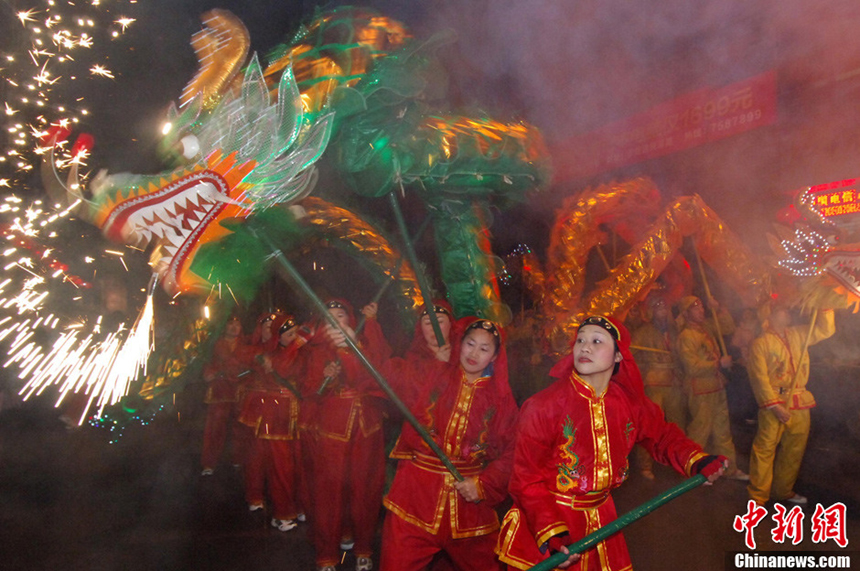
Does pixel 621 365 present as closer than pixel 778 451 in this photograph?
Yes

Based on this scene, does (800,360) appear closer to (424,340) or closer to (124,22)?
(424,340)

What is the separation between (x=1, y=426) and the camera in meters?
6.18

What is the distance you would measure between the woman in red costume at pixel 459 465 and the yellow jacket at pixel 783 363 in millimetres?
2340

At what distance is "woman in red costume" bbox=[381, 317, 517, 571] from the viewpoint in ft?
7.47

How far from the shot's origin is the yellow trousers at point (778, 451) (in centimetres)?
382

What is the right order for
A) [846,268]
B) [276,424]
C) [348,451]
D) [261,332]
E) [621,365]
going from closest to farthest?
[621,365] → [348,451] → [846,268] → [276,424] → [261,332]

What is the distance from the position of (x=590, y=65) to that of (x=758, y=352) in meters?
2.21

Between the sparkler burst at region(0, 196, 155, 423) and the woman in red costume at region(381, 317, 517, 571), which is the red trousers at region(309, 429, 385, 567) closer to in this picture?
the woman in red costume at region(381, 317, 517, 571)

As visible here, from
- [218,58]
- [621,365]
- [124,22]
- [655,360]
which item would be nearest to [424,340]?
[621,365]

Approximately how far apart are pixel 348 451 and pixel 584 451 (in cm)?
164

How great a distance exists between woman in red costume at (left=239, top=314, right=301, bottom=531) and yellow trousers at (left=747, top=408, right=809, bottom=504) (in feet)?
10.2

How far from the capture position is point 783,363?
151 inches

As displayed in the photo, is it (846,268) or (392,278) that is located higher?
(846,268)

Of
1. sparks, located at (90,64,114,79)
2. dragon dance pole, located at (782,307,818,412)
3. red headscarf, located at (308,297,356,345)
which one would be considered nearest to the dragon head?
sparks, located at (90,64,114,79)
